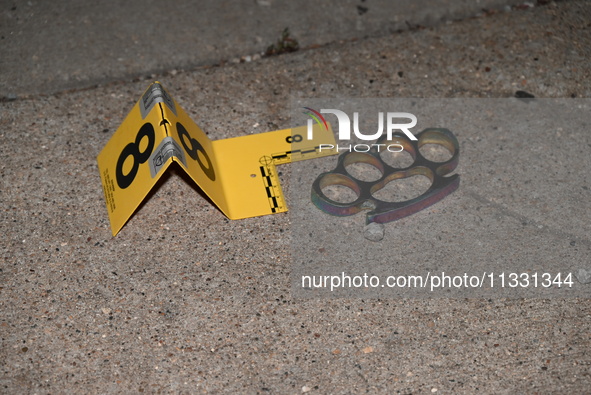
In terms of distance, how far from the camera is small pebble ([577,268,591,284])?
7.42 ft

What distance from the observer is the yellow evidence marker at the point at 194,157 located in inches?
88.4

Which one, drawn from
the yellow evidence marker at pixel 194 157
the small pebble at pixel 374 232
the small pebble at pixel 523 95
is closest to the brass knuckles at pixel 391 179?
the small pebble at pixel 374 232

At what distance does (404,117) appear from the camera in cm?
266

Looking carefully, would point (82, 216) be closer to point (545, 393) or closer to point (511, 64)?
point (545, 393)

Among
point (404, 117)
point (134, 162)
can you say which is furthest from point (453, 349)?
point (134, 162)

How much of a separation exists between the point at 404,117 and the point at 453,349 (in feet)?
2.88

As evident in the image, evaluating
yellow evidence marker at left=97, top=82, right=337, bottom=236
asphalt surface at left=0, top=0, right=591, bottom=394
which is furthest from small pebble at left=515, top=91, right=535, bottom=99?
yellow evidence marker at left=97, top=82, right=337, bottom=236
